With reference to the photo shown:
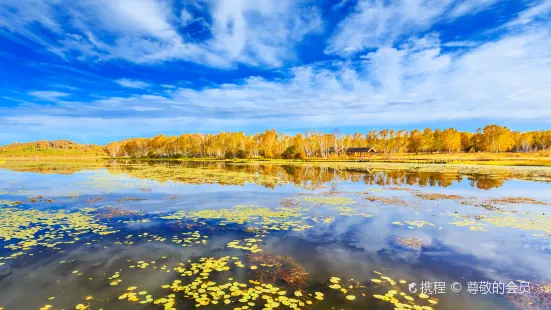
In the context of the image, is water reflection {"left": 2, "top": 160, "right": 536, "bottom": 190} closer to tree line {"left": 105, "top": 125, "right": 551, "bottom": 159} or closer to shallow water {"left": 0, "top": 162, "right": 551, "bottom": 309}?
shallow water {"left": 0, "top": 162, "right": 551, "bottom": 309}

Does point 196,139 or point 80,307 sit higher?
point 196,139

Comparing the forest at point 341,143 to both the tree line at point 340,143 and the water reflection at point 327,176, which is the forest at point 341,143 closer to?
the tree line at point 340,143

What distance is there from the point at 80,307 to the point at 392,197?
18031mm

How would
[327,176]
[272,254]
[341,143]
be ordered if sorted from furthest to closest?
[341,143] < [327,176] < [272,254]

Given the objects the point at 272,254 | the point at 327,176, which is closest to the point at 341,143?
the point at 327,176

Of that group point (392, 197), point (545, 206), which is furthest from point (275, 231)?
point (545, 206)

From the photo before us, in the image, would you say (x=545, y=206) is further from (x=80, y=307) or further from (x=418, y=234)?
(x=80, y=307)

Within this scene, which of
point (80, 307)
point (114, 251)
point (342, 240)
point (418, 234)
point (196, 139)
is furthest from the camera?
point (196, 139)

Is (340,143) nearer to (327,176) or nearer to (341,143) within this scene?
(341,143)

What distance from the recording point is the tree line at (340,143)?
365 ft

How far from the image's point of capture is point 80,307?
19.0ft

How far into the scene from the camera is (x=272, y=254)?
8.70m

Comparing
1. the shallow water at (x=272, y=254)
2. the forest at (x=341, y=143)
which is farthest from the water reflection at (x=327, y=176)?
the forest at (x=341, y=143)

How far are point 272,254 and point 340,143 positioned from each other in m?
123
